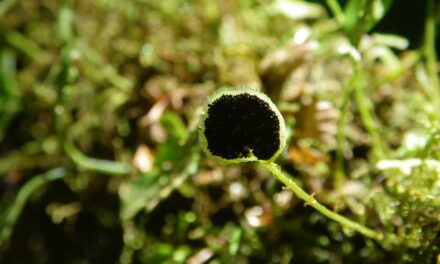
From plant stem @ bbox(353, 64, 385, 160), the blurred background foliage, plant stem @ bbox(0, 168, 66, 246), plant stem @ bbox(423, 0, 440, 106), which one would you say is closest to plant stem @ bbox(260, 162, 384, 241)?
the blurred background foliage

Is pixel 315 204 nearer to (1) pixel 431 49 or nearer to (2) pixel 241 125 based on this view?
(2) pixel 241 125

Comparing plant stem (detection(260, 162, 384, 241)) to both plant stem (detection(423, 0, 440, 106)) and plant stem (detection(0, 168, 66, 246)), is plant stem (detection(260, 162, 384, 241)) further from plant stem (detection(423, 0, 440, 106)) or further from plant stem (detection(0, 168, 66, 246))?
plant stem (detection(0, 168, 66, 246))

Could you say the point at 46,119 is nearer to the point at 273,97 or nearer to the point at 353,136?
the point at 273,97

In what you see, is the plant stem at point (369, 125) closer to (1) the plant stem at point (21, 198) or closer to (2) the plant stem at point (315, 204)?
(2) the plant stem at point (315, 204)

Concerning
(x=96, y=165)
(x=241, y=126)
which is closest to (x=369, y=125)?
(x=241, y=126)

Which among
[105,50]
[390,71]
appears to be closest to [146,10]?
[105,50]

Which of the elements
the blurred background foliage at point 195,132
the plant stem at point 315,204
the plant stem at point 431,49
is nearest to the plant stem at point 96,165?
the blurred background foliage at point 195,132
